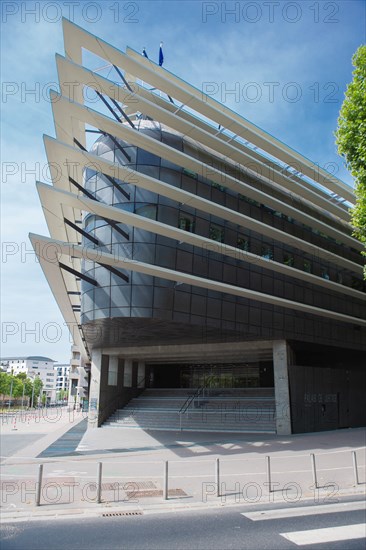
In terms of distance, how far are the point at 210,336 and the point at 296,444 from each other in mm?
9113

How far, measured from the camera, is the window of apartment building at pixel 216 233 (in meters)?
26.1

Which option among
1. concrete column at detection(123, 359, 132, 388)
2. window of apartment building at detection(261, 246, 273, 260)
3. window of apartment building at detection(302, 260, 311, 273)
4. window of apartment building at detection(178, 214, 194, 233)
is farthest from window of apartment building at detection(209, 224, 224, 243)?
concrete column at detection(123, 359, 132, 388)

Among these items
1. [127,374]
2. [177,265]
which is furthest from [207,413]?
[177,265]

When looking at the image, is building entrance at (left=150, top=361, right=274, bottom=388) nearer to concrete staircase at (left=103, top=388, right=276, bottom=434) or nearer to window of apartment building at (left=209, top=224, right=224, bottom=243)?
concrete staircase at (left=103, top=388, right=276, bottom=434)

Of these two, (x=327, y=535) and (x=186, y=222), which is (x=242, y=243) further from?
(x=327, y=535)

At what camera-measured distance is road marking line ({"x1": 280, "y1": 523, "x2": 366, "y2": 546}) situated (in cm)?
685

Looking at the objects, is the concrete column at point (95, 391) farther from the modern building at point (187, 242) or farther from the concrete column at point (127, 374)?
the concrete column at point (127, 374)

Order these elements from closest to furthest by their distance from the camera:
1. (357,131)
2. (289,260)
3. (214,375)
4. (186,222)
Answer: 1. (357,131)
2. (186,222)
3. (289,260)
4. (214,375)

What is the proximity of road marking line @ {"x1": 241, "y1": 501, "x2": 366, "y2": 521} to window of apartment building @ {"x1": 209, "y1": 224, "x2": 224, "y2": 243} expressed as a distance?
727 inches

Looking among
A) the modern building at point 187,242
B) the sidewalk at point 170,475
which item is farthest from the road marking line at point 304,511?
the modern building at point 187,242

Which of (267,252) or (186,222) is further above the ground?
(186,222)

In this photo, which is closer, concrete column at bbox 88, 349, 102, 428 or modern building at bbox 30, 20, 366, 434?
modern building at bbox 30, 20, 366, 434

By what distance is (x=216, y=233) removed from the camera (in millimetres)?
26328

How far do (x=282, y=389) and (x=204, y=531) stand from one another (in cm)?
2108
